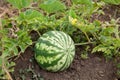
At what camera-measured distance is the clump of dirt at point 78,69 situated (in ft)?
9.02

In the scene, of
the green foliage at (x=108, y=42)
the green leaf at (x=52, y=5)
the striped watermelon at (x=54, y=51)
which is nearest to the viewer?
the striped watermelon at (x=54, y=51)

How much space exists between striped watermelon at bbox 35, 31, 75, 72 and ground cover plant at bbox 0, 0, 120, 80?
90 millimetres

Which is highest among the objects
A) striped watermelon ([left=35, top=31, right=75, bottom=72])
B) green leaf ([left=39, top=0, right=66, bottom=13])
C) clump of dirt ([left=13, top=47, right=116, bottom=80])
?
green leaf ([left=39, top=0, right=66, bottom=13])

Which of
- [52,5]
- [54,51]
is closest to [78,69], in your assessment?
[54,51]

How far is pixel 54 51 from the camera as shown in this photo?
265 centimetres

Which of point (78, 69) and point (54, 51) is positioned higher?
point (54, 51)

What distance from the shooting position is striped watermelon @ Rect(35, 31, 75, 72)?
2.65 m

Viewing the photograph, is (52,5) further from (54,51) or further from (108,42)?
(108,42)

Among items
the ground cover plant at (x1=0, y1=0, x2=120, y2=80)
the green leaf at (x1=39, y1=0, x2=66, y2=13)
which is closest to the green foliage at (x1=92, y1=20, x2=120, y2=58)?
the ground cover plant at (x1=0, y1=0, x2=120, y2=80)

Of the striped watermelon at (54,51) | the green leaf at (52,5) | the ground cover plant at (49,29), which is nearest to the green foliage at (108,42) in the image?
the ground cover plant at (49,29)

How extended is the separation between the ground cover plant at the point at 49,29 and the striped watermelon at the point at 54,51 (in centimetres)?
9

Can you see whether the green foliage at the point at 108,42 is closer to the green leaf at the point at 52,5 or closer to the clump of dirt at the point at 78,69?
the clump of dirt at the point at 78,69

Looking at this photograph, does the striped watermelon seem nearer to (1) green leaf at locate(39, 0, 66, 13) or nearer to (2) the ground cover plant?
(2) the ground cover plant

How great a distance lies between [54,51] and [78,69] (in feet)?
1.06
